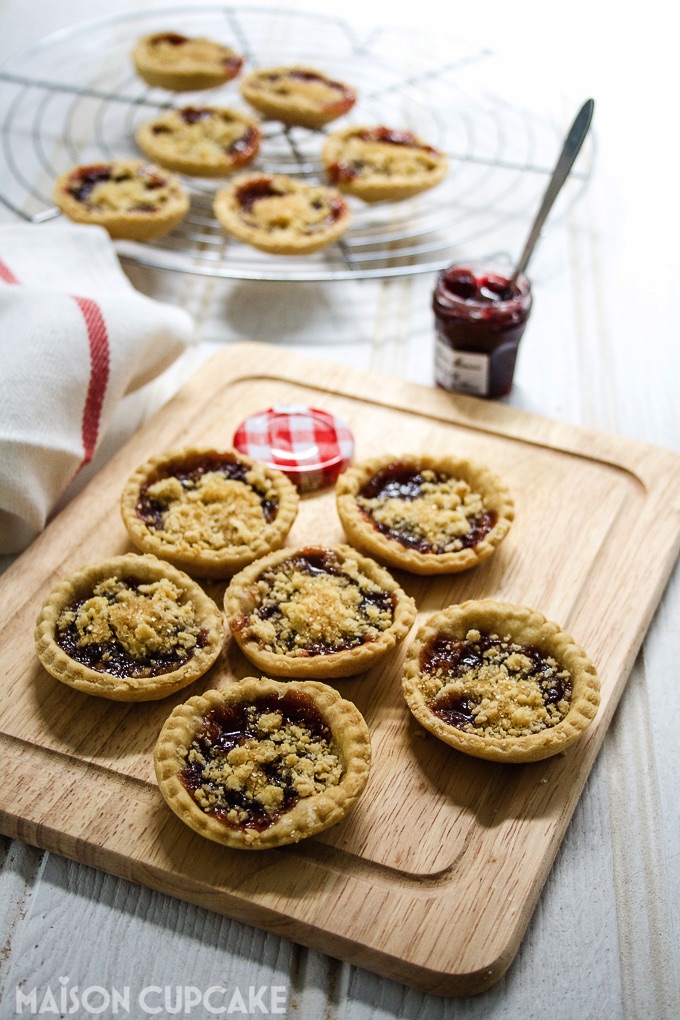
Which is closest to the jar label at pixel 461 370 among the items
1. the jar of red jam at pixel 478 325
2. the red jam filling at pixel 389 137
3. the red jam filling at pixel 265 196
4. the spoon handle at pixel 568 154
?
the jar of red jam at pixel 478 325

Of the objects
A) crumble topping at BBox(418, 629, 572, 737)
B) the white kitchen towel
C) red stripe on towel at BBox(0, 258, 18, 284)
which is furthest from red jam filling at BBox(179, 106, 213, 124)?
crumble topping at BBox(418, 629, 572, 737)

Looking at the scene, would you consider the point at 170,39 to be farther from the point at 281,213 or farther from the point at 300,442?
the point at 300,442

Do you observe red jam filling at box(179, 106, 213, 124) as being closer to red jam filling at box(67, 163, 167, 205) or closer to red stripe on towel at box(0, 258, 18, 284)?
red jam filling at box(67, 163, 167, 205)

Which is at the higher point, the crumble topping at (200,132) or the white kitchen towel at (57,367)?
the crumble topping at (200,132)

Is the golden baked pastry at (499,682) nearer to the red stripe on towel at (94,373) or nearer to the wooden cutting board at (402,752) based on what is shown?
the wooden cutting board at (402,752)

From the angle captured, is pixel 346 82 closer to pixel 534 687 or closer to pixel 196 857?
pixel 534 687

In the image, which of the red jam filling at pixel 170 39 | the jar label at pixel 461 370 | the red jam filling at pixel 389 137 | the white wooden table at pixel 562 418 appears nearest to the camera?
the white wooden table at pixel 562 418

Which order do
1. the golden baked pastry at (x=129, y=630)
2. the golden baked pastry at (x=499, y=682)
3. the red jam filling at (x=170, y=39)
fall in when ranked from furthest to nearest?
the red jam filling at (x=170, y=39) → the golden baked pastry at (x=129, y=630) → the golden baked pastry at (x=499, y=682)

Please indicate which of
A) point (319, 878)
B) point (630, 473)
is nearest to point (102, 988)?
point (319, 878)
